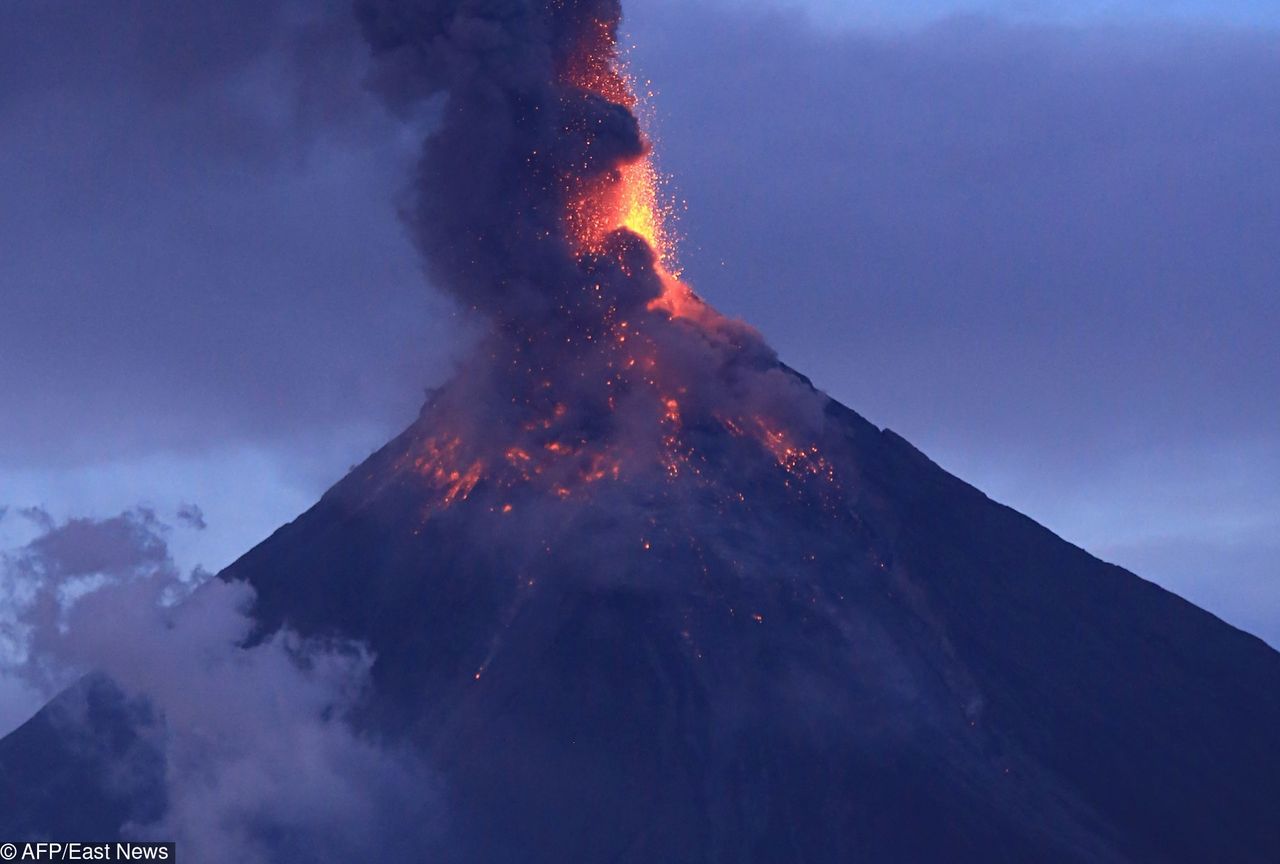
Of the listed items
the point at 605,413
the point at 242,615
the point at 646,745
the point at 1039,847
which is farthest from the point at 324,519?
the point at 1039,847
